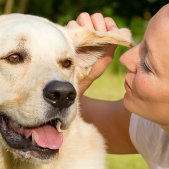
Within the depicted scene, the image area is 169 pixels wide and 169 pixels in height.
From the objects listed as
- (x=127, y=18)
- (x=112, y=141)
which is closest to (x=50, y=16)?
(x=127, y=18)

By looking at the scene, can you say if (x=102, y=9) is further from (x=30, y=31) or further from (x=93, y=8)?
(x=30, y=31)

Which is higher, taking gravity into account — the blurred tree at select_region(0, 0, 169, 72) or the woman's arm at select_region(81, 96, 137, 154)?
the woman's arm at select_region(81, 96, 137, 154)

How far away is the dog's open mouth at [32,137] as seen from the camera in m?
3.34

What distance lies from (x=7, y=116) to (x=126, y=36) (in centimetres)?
90

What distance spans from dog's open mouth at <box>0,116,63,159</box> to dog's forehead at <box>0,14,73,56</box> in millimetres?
451

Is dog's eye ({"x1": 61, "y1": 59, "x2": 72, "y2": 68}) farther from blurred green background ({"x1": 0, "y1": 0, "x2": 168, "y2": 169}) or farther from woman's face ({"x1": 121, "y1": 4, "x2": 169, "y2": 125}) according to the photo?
blurred green background ({"x1": 0, "y1": 0, "x2": 168, "y2": 169})

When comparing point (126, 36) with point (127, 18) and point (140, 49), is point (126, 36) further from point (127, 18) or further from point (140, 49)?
point (127, 18)

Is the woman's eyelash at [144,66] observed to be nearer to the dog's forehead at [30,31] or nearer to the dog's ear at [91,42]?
the dog's ear at [91,42]

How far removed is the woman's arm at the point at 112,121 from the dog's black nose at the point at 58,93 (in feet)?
3.10

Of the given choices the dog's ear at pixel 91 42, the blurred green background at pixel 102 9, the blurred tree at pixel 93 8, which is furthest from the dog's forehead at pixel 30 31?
the blurred tree at pixel 93 8

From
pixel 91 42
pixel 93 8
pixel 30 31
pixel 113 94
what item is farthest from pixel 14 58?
pixel 93 8

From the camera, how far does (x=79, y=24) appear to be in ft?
13.3

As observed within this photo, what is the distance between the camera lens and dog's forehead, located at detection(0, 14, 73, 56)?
11.5ft

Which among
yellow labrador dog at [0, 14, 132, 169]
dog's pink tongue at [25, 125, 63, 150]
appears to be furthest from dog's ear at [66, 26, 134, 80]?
dog's pink tongue at [25, 125, 63, 150]
